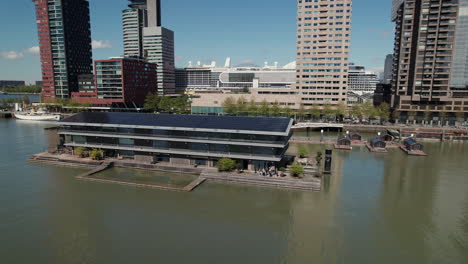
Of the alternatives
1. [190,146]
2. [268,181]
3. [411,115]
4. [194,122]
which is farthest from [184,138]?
[411,115]

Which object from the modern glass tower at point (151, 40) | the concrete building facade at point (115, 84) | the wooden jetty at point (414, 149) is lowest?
the wooden jetty at point (414, 149)

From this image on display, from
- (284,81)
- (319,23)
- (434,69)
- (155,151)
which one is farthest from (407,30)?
(155,151)

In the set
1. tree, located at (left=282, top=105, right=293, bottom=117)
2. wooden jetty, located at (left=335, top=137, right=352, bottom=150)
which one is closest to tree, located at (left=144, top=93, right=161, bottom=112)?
tree, located at (left=282, top=105, right=293, bottom=117)

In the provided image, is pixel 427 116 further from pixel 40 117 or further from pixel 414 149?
pixel 40 117

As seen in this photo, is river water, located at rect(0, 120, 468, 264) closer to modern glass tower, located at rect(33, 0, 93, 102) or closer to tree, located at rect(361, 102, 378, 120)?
tree, located at rect(361, 102, 378, 120)

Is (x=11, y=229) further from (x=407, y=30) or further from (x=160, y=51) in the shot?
(x=160, y=51)

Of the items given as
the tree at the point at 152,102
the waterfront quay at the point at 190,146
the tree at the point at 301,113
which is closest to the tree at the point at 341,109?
the tree at the point at 301,113

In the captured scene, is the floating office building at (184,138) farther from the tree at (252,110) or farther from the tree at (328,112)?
the tree at (328,112)
